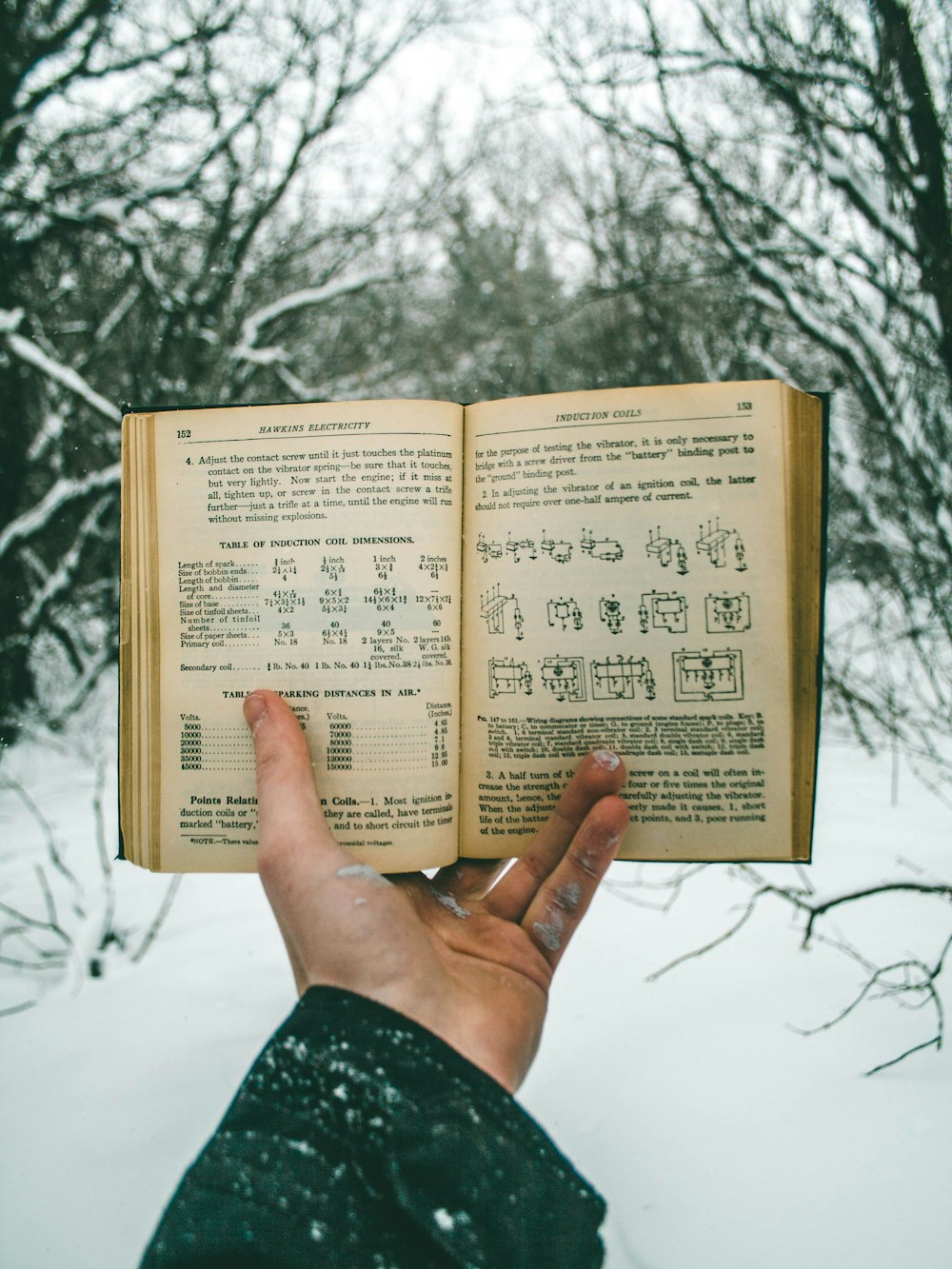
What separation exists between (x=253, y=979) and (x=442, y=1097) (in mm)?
1402

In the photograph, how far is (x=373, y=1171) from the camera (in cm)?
76

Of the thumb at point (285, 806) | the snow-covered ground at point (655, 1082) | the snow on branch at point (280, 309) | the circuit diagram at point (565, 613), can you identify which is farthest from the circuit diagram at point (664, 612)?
the snow on branch at point (280, 309)

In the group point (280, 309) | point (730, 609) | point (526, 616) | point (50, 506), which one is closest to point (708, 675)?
point (730, 609)

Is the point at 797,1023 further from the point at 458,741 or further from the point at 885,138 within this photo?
the point at 885,138

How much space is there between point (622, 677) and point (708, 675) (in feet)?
0.50

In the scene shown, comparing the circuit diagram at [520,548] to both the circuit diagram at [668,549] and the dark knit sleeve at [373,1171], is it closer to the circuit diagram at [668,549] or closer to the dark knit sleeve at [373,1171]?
the circuit diagram at [668,549]

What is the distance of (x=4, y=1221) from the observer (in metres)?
1.40

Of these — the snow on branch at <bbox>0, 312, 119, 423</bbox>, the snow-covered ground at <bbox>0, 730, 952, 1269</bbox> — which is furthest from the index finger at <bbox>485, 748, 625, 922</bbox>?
the snow on branch at <bbox>0, 312, 119, 423</bbox>

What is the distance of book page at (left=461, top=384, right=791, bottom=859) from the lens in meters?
1.21

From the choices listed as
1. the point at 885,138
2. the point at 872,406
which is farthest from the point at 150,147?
the point at 872,406

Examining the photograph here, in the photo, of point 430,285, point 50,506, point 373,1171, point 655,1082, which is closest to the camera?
point 373,1171

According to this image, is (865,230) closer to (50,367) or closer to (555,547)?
(555,547)

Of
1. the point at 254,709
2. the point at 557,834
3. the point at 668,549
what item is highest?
the point at 668,549

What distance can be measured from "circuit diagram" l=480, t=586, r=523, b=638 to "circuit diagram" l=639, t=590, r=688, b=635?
0.72 feet
